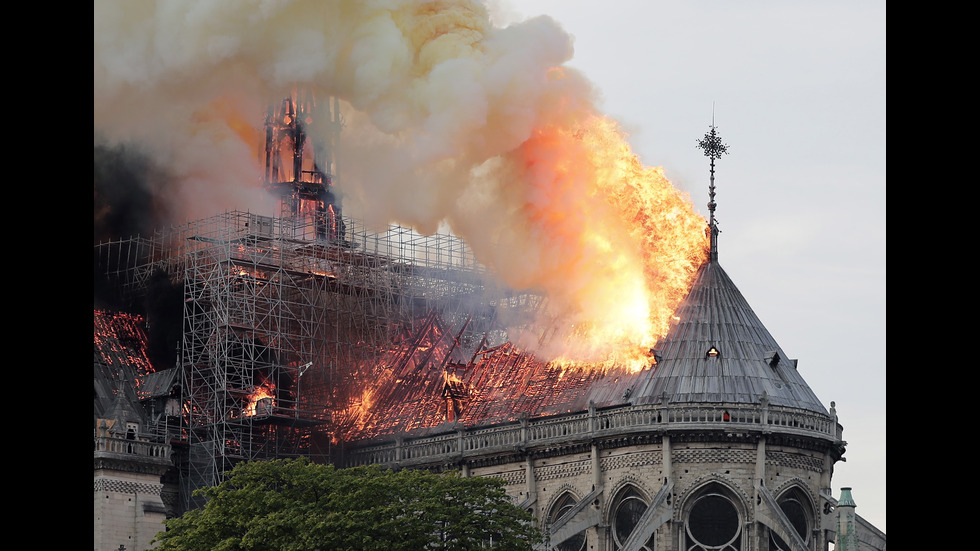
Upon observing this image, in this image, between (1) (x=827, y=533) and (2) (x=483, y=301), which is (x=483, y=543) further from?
(2) (x=483, y=301)

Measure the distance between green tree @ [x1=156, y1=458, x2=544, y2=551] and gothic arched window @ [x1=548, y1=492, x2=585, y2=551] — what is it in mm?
7284

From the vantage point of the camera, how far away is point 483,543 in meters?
65.6

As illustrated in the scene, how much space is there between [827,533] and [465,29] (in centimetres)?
2963

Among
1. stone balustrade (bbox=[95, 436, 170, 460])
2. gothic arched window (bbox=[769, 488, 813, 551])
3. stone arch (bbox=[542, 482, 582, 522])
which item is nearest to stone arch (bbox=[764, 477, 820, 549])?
gothic arched window (bbox=[769, 488, 813, 551])

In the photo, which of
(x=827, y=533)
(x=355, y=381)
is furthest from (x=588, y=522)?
(x=355, y=381)

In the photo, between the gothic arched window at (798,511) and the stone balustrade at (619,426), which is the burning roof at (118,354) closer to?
the stone balustrade at (619,426)

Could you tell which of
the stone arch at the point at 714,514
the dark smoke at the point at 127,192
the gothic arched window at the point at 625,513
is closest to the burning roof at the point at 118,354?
the dark smoke at the point at 127,192

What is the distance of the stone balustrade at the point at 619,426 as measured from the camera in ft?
232

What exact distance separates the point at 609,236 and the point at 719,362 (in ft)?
29.3

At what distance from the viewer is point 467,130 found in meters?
80.9

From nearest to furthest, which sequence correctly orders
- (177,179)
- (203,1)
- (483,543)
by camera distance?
1. (483,543)
2. (203,1)
3. (177,179)

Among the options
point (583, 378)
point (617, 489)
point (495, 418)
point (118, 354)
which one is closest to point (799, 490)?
point (617, 489)

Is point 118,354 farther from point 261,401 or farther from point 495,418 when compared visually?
point 495,418

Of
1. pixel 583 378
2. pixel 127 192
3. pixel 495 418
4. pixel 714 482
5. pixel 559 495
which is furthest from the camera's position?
pixel 127 192
